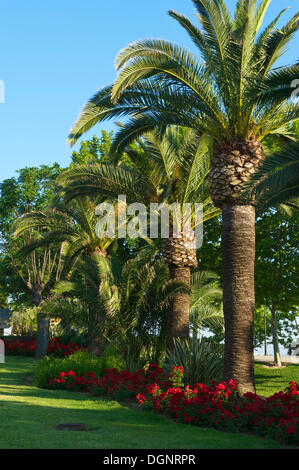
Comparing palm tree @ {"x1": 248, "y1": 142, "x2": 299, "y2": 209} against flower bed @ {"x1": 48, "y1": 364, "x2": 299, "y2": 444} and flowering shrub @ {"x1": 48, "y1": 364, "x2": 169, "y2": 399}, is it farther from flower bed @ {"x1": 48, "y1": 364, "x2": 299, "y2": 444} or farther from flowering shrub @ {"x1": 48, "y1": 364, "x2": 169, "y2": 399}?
flowering shrub @ {"x1": 48, "y1": 364, "x2": 169, "y2": 399}

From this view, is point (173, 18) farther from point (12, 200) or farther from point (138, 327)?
point (12, 200)

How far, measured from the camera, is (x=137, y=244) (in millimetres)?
28062

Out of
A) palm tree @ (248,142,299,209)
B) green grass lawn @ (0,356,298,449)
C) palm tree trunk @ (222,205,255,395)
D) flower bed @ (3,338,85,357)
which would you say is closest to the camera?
green grass lawn @ (0,356,298,449)

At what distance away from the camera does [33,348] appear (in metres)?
27.7

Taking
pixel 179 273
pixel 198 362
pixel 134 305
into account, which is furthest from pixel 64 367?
pixel 198 362

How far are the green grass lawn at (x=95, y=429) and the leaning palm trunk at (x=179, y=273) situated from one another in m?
3.49

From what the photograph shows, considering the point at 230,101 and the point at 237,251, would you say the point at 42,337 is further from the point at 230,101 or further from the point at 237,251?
the point at 230,101

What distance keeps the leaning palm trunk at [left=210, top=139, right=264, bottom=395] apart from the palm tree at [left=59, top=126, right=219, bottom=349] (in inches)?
104

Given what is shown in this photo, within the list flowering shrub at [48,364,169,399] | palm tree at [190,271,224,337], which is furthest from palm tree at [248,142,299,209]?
palm tree at [190,271,224,337]

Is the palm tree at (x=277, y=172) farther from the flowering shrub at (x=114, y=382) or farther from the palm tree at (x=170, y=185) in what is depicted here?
the flowering shrub at (x=114, y=382)

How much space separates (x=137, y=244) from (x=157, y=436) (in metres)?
20.2

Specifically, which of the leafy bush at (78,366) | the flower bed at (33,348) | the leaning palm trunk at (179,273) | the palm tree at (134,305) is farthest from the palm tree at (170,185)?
the flower bed at (33,348)

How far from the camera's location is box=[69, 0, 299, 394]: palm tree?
1133 cm

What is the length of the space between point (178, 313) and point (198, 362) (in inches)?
107
